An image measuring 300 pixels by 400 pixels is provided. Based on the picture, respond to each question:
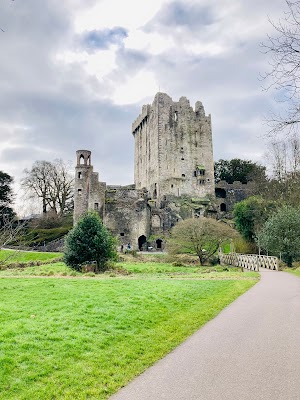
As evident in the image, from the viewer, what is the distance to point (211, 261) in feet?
111

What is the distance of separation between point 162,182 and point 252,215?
65.1 feet

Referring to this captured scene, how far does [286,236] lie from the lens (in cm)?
2670

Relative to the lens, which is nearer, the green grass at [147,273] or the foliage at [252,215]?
the green grass at [147,273]

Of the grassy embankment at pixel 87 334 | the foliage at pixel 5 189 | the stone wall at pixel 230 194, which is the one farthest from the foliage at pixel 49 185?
the grassy embankment at pixel 87 334

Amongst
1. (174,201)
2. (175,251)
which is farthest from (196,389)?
(174,201)

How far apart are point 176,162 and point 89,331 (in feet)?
174

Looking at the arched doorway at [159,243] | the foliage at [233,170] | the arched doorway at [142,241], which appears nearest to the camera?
the arched doorway at [142,241]

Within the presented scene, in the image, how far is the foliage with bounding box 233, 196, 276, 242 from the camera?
39938 millimetres

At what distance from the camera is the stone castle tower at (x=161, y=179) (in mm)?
48125

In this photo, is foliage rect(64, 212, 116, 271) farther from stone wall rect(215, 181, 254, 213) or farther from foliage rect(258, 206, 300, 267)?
stone wall rect(215, 181, 254, 213)

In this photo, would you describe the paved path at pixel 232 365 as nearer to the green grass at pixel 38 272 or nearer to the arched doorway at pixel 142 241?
the green grass at pixel 38 272

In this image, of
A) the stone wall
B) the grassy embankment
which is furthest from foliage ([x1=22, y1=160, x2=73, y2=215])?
the grassy embankment

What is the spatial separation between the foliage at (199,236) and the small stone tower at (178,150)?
2379cm

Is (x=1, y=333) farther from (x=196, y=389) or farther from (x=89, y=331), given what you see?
(x=196, y=389)
